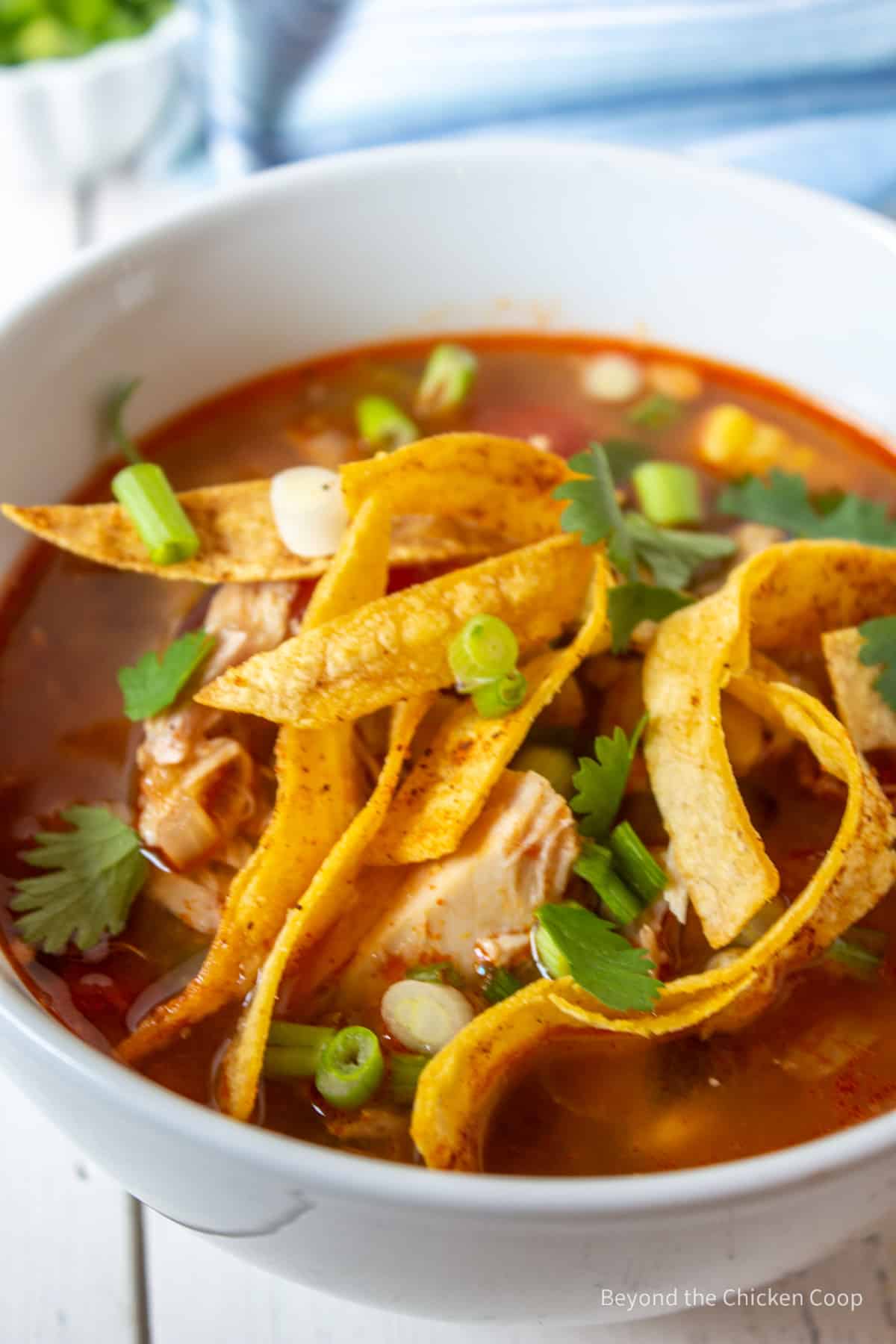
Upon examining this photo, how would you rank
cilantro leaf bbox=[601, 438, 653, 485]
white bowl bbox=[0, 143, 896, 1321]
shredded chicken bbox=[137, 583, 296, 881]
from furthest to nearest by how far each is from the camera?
cilantro leaf bbox=[601, 438, 653, 485]
shredded chicken bbox=[137, 583, 296, 881]
white bowl bbox=[0, 143, 896, 1321]

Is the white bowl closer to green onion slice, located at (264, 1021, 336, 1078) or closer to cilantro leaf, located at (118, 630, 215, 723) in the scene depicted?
green onion slice, located at (264, 1021, 336, 1078)

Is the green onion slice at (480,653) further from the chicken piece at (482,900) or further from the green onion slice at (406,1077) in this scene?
the green onion slice at (406,1077)

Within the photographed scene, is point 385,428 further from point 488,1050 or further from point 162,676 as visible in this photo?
point 488,1050

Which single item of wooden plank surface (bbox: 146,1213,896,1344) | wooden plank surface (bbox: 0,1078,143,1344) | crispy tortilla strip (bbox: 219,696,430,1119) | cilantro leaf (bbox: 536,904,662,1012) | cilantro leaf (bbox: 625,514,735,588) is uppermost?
cilantro leaf (bbox: 625,514,735,588)

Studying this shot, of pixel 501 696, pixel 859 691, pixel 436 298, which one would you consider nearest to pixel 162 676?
pixel 501 696

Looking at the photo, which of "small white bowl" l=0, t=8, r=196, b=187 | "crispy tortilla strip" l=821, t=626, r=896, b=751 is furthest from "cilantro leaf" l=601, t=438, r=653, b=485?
"small white bowl" l=0, t=8, r=196, b=187

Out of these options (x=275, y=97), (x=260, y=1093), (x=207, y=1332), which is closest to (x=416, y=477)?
(x=260, y=1093)

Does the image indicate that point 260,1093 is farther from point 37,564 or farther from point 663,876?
point 37,564

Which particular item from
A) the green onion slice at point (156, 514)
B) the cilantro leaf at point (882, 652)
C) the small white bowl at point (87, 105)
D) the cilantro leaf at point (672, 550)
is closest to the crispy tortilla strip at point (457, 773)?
the cilantro leaf at point (672, 550)
